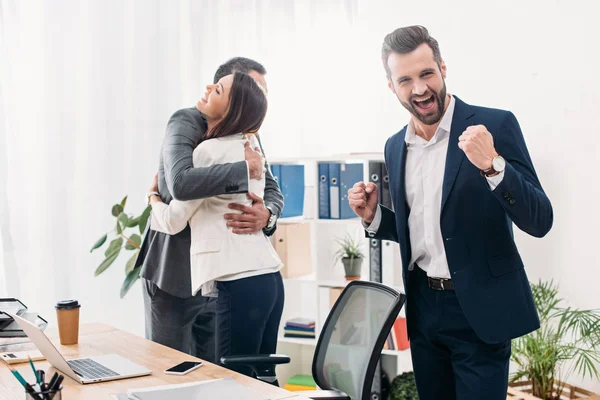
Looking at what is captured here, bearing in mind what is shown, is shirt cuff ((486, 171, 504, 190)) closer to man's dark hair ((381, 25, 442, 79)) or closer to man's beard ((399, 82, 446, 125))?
man's beard ((399, 82, 446, 125))

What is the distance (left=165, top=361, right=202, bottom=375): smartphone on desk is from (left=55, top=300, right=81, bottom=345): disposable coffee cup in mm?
510

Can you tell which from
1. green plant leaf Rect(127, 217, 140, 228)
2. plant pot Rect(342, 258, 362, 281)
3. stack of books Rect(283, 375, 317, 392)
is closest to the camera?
green plant leaf Rect(127, 217, 140, 228)

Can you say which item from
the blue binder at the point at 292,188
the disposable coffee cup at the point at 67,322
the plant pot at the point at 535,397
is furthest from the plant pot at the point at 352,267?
the disposable coffee cup at the point at 67,322

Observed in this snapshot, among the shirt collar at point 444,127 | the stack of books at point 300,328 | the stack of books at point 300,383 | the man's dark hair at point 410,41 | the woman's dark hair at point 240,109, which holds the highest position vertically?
the man's dark hair at point 410,41

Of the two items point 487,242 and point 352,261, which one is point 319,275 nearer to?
point 352,261

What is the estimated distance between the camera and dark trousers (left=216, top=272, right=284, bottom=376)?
7.79 ft

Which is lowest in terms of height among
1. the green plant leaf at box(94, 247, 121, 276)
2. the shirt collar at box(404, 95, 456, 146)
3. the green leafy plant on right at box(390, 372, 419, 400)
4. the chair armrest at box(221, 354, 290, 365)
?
the green leafy plant on right at box(390, 372, 419, 400)

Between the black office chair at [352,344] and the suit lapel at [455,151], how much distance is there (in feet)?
1.17

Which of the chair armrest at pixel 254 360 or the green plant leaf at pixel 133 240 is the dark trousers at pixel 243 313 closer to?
the chair armrest at pixel 254 360

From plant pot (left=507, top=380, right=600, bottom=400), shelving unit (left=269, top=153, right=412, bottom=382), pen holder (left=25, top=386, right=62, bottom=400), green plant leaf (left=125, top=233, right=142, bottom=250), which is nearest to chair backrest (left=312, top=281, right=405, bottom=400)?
pen holder (left=25, top=386, right=62, bottom=400)

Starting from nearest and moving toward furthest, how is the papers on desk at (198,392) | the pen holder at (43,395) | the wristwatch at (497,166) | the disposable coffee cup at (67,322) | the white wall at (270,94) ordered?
the pen holder at (43,395) → the papers on desk at (198,392) → the wristwatch at (497,166) → the disposable coffee cup at (67,322) → the white wall at (270,94)

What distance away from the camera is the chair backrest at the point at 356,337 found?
6.77ft

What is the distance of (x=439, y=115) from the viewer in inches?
82.0

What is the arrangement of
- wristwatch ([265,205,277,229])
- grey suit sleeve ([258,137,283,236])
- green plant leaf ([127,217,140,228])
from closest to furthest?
wristwatch ([265,205,277,229])
grey suit sleeve ([258,137,283,236])
green plant leaf ([127,217,140,228])
